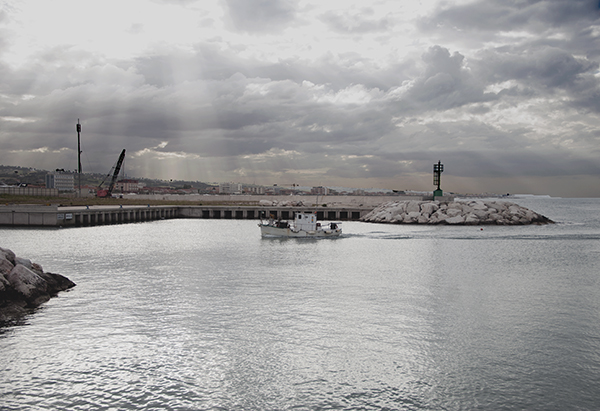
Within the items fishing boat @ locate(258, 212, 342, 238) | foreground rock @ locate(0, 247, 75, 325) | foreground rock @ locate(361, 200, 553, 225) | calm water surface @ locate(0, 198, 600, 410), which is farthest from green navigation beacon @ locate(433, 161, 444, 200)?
foreground rock @ locate(0, 247, 75, 325)

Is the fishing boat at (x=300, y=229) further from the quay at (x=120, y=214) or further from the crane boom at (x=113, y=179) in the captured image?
the crane boom at (x=113, y=179)

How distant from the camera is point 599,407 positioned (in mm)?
9078

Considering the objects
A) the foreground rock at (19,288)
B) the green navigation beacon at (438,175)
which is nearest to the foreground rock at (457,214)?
the green navigation beacon at (438,175)

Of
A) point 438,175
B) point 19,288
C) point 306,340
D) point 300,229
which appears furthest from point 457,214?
point 19,288

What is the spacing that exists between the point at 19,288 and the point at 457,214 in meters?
60.1

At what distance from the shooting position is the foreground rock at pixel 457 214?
210 ft

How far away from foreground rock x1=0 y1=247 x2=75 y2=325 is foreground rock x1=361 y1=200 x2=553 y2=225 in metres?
55.3

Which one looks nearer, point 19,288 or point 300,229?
point 19,288

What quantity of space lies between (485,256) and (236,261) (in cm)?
1830

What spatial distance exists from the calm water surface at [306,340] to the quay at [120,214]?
29.6 metres

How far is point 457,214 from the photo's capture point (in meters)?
65.4

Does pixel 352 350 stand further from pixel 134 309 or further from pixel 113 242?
pixel 113 242

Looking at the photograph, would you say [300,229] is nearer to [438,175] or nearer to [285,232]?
[285,232]

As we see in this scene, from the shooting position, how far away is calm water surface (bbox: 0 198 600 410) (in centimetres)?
947
